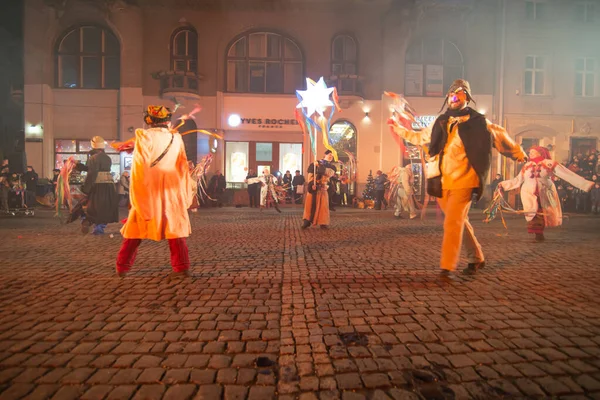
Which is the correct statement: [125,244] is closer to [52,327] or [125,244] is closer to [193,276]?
[193,276]

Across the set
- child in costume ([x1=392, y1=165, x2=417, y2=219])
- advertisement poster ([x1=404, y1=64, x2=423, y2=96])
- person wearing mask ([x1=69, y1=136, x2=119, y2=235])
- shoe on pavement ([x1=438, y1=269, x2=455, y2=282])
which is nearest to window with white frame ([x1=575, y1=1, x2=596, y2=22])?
advertisement poster ([x1=404, y1=64, x2=423, y2=96])

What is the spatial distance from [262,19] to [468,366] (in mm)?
22613

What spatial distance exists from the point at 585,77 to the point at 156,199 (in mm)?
26310

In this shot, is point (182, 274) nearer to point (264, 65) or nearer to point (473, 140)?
point (473, 140)

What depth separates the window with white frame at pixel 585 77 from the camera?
23.6 metres

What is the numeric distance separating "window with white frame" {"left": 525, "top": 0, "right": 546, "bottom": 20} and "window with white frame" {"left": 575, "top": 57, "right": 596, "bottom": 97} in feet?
10.9

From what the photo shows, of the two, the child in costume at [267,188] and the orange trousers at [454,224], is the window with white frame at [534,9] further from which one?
the orange trousers at [454,224]

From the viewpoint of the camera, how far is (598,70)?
77.4ft

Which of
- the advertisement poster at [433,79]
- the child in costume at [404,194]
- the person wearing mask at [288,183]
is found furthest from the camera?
the advertisement poster at [433,79]

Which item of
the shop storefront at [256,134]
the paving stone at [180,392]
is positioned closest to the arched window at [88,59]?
the shop storefront at [256,134]

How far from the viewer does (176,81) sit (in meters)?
21.4

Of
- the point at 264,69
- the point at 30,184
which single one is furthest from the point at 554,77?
the point at 30,184

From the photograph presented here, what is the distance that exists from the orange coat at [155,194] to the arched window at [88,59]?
19.5 metres

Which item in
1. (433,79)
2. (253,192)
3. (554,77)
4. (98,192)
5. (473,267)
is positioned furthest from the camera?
(433,79)
